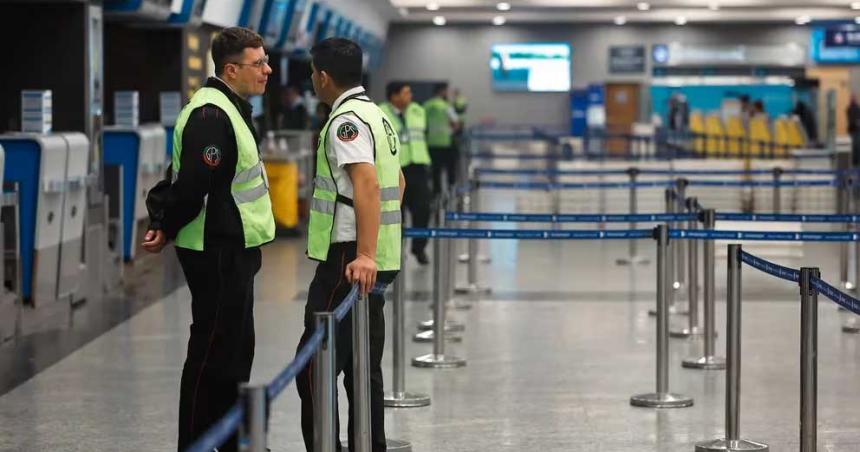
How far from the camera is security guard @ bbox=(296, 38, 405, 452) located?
5.13 metres

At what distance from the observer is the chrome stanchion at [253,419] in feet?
10.6

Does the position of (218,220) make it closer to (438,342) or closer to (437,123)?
(438,342)

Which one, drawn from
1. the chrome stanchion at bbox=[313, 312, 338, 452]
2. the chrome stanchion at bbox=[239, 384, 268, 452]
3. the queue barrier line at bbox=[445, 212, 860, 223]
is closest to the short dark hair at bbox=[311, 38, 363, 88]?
the chrome stanchion at bbox=[313, 312, 338, 452]

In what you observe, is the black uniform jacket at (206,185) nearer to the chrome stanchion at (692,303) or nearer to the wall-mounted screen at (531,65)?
the chrome stanchion at (692,303)

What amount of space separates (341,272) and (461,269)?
29.7ft

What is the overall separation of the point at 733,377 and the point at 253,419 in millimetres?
3523

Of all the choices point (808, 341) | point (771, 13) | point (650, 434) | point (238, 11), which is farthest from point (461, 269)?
point (771, 13)

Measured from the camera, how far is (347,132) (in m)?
5.18

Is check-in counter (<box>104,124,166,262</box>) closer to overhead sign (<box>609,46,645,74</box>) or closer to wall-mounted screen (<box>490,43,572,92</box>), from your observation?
wall-mounted screen (<box>490,43,572,92</box>)

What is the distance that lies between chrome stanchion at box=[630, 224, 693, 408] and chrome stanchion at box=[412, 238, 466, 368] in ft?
4.54

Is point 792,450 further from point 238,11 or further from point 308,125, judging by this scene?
point 308,125

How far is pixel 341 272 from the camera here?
5.31 m

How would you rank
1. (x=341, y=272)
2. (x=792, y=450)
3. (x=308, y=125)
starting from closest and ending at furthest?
1. (x=341, y=272)
2. (x=792, y=450)
3. (x=308, y=125)

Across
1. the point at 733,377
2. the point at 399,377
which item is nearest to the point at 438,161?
the point at 399,377
